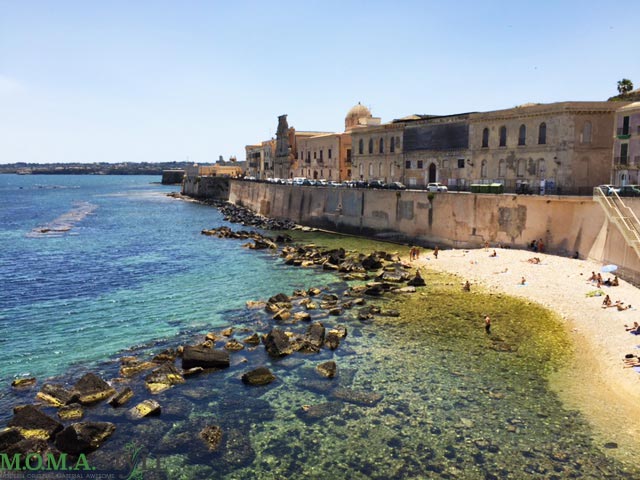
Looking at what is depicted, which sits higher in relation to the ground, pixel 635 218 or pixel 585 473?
pixel 635 218

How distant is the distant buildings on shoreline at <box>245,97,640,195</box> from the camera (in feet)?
120

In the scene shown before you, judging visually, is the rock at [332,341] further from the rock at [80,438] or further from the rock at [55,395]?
the rock at [55,395]

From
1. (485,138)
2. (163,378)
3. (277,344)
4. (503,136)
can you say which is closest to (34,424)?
(163,378)

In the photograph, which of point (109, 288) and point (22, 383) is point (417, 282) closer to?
point (109, 288)

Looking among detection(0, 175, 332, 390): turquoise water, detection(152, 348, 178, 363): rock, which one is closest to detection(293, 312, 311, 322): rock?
detection(0, 175, 332, 390): turquoise water

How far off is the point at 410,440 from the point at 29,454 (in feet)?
33.5

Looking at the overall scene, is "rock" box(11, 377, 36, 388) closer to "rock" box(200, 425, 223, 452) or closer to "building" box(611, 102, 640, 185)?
"rock" box(200, 425, 223, 452)

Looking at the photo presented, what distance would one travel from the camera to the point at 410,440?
1403 centimetres

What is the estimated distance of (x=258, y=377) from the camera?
58.3 ft

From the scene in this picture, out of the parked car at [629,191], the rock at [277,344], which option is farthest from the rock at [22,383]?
the parked car at [629,191]

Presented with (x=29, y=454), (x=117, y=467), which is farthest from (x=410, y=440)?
(x=29, y=454)

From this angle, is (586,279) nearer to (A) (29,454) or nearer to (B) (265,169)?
(A) (29,454)

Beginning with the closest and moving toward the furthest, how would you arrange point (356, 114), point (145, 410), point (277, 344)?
point (145, 410) < point (277, 344) < point (356, 114)

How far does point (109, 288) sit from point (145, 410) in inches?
705
